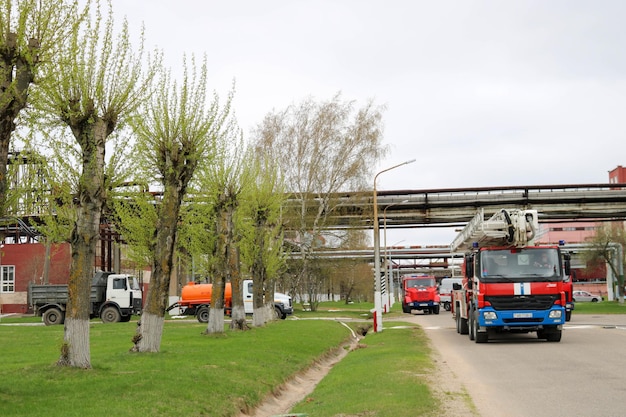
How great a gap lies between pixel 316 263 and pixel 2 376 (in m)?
48.0

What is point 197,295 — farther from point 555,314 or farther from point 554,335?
point 555,314

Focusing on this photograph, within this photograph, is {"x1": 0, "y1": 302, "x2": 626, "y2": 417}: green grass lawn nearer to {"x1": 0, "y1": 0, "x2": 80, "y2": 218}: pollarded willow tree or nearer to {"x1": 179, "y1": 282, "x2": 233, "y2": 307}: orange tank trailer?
{"x1": 0, "y1": 0, "x2": 80, "y2": 218}: pollarded willow tree

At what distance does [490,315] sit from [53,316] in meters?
25.6

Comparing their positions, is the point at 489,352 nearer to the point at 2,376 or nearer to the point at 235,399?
the point at 235,399

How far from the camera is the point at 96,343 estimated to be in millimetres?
24094

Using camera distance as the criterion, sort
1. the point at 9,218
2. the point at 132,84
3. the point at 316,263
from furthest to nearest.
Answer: the point at 316,263
the point at 9,218
the point at 132,84

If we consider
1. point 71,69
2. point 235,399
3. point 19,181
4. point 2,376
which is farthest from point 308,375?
point 19,181

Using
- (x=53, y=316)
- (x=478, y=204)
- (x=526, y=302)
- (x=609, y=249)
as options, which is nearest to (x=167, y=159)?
(x=526, y=302)

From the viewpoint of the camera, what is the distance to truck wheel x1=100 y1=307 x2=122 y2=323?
137 feet

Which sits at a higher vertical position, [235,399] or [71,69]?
[71,69]

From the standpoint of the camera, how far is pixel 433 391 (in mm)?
12836

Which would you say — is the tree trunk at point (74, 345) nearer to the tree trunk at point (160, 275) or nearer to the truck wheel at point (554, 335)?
the tree trunk at point (160, 275)

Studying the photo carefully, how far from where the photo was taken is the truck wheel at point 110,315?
4166 cm

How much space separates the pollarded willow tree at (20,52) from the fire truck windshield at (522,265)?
14774 millimetres
